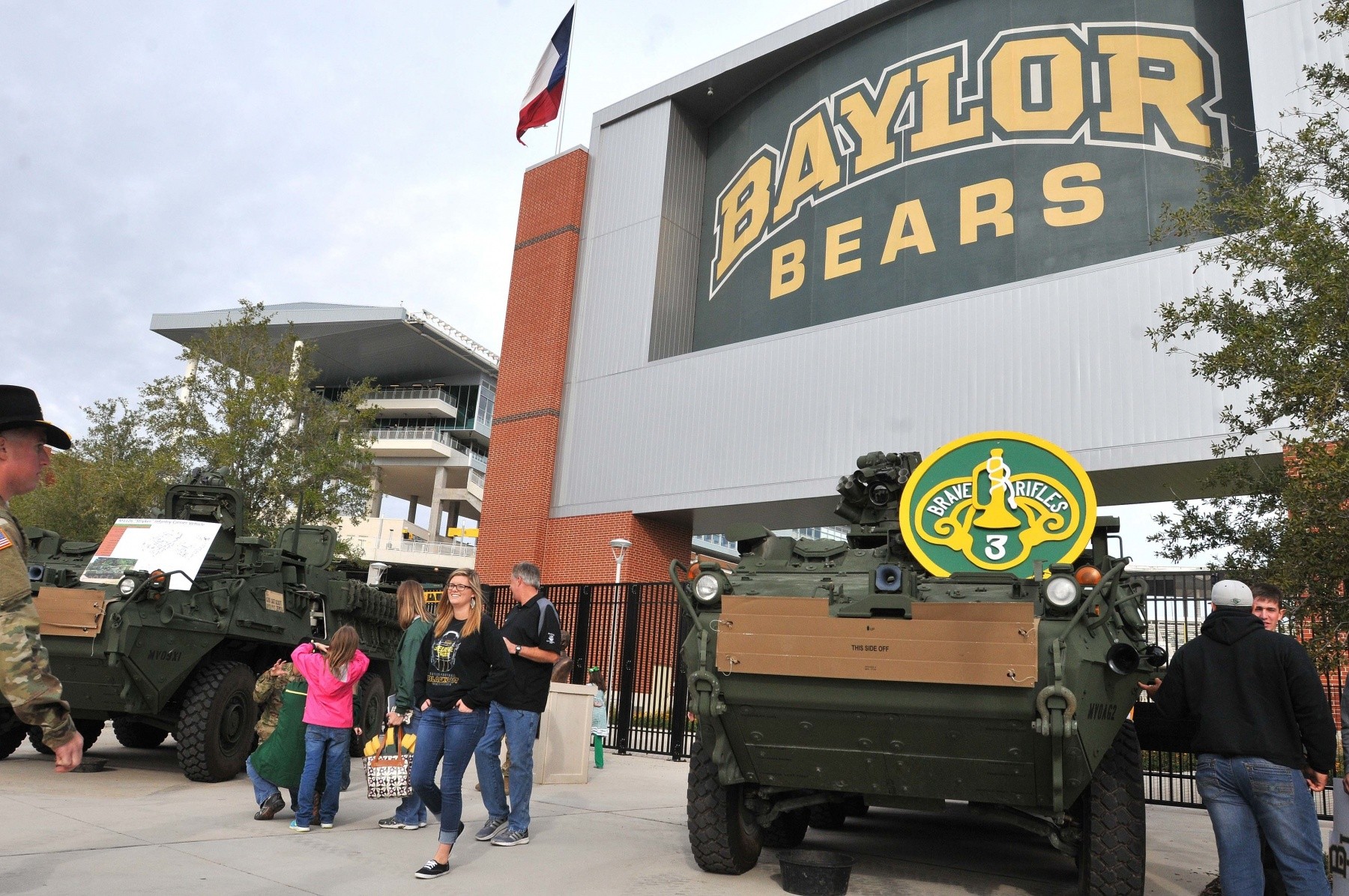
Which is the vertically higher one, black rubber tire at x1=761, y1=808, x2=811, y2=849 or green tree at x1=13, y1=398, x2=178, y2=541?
green tree at x1=13, y1=398, x2=178, y2=541

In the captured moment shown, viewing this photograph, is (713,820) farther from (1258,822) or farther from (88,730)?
(88,730)

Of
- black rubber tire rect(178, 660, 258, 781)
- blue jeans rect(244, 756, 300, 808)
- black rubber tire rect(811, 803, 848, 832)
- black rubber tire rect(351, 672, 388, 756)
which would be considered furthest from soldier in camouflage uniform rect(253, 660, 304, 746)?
black rubber tire rect(811, 803, 848, 832)

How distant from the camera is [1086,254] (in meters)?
17.7

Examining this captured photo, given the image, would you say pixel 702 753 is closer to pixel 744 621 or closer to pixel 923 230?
pixel 744 621

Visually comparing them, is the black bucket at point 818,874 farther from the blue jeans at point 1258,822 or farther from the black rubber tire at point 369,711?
the black rubber tire at point 369,711

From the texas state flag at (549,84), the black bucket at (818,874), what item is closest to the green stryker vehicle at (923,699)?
the black bucket at (818,874)

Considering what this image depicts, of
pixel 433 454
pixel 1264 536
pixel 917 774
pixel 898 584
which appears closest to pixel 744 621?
pixel 898 584

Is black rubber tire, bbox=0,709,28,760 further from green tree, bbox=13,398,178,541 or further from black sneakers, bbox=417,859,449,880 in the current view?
green tree, bbox=13,398,178,541

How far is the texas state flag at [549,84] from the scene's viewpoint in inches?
1105

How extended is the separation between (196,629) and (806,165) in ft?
54.4

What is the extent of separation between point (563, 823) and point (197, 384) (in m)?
17.5

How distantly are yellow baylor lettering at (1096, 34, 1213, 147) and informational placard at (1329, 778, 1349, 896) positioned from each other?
14826mm

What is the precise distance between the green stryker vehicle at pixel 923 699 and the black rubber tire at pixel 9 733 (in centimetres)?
711

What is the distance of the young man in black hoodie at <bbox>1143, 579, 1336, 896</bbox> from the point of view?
16.1ft
